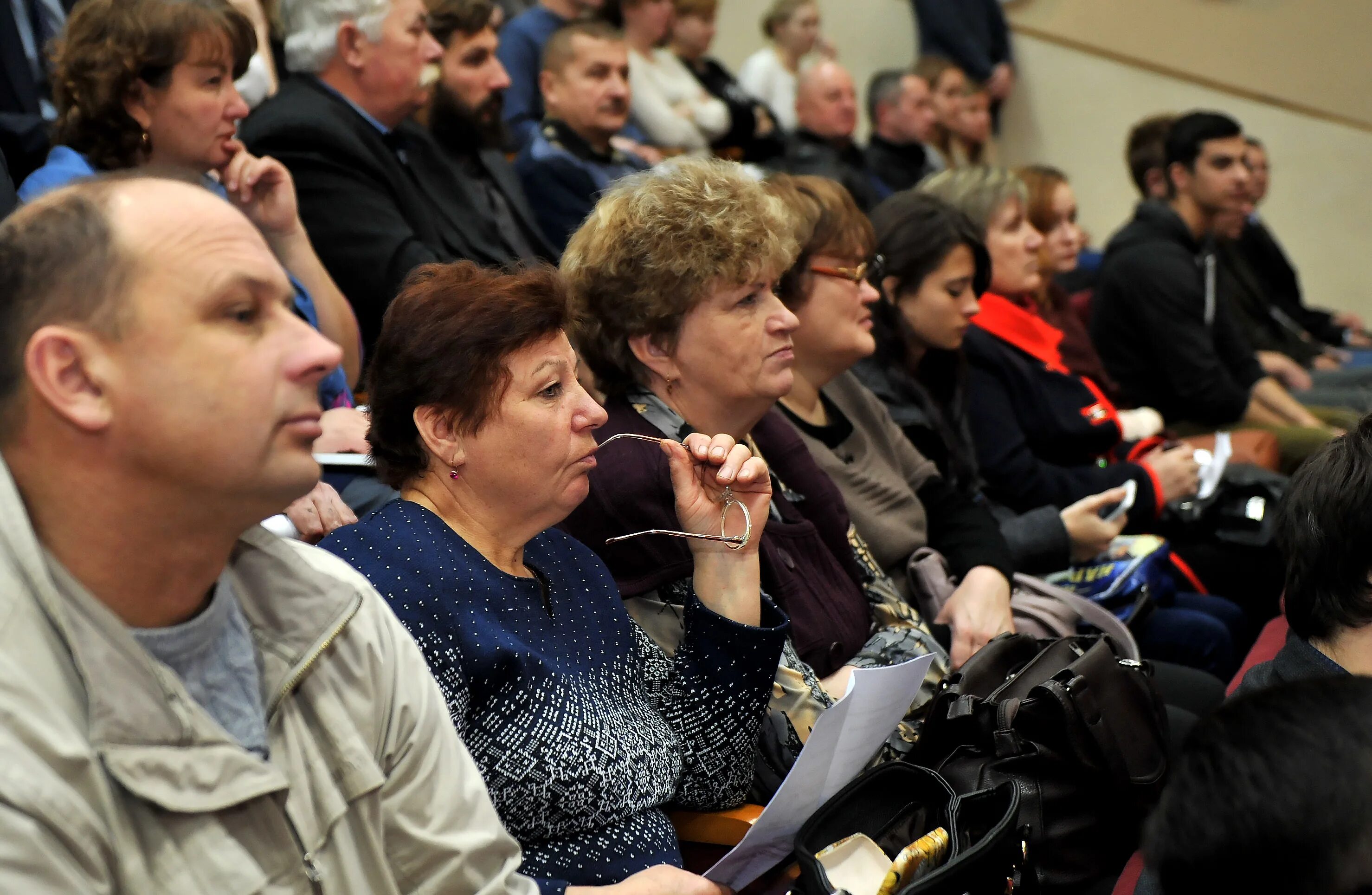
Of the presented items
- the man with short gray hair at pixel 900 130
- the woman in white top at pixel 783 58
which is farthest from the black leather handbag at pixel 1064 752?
the woman in white top at pixel 783 58

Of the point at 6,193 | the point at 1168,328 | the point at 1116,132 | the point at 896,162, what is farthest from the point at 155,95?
the point at 1116,132

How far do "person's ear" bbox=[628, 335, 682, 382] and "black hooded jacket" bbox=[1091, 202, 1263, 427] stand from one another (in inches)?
112

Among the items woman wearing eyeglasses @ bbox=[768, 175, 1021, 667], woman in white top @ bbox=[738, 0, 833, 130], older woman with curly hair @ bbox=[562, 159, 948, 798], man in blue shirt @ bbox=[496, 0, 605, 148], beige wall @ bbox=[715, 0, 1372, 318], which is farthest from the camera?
beige wall @ bbox=[715, 0, 1372, 318]

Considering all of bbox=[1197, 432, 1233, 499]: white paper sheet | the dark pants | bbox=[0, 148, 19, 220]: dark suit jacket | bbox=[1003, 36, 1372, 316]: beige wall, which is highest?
bbox=[0, 148, 19, 220]: dark suit jacket

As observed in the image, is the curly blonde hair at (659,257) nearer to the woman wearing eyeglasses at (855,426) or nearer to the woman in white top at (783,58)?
the woman wearing eyeglasses at (855,426)

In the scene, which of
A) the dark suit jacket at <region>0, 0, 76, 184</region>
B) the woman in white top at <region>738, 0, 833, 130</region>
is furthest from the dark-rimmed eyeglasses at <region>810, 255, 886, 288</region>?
the woman in white top at <region>738, 0, 833, 130</region>

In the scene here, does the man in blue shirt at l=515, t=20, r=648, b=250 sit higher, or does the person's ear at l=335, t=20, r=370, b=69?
the person's ear at l=335, t=20, r=370, b=69

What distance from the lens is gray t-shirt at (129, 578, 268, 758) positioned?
1185 mm

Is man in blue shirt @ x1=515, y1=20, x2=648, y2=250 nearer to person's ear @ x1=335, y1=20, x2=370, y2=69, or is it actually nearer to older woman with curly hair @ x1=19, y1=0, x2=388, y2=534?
person's ear @ x1=335, y1=20, x2=370, y2=69

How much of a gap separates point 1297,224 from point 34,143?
7620 mm

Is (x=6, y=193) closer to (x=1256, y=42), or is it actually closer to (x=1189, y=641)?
(x=1189, y=641)

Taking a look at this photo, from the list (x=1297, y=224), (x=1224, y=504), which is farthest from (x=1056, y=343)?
(x=1297, y=224)

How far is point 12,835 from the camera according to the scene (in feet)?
3.34

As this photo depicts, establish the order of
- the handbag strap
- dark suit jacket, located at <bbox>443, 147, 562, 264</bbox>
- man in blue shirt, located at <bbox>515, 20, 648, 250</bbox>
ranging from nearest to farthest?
the handbag strap < dark suit jacket, located at <bbox>443, 147, 562, 264</bbox> < man in blue shirt, located at <bbox>515, 20, 648, 250</bbox>
